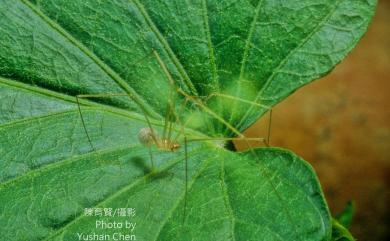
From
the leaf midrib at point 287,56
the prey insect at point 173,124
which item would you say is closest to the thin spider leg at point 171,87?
the prey insect at point 173,124

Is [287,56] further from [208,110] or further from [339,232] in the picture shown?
[339,232]

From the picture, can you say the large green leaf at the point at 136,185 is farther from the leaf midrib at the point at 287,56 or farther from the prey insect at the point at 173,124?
the leaf midrib at the point at 287,56

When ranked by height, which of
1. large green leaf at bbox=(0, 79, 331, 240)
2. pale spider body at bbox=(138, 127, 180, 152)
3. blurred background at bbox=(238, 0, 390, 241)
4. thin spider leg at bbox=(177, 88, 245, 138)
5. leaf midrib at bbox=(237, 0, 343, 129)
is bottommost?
blurred background at bbox=(238, 0, 390, 241)

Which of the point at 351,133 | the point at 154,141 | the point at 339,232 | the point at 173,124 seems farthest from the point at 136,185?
the point at 351,133

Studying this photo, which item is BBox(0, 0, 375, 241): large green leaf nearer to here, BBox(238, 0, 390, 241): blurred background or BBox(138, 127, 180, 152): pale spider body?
BBox(138, 127, 180, 152): pale spider body

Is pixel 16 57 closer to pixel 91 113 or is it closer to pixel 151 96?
pixel 91 113

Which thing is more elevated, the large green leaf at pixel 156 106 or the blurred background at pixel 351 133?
the large green leaf at pixel 156 106

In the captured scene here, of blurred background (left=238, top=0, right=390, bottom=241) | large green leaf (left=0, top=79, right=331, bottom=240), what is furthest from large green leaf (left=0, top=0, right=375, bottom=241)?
blurred background (left=238, top=0, right=390, bottom=241)
